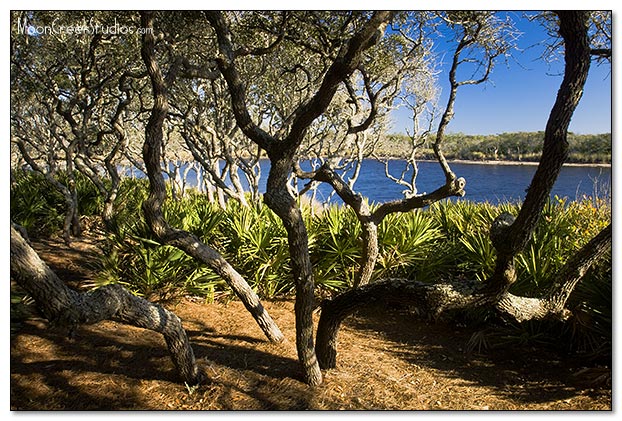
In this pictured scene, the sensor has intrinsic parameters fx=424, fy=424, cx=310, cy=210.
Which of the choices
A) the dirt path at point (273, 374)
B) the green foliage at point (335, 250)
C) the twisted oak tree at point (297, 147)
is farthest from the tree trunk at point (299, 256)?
the green foliage at point (335, 250)

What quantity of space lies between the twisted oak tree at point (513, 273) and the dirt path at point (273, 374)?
0.41 meters

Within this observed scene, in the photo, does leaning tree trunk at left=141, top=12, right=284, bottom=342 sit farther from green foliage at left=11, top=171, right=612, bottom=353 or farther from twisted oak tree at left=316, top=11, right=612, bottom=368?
green foliage at left=11, top=171, right=612, bottom=353

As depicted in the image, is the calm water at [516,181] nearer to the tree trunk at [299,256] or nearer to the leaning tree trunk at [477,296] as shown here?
the leaning tree trunk at [477,296]

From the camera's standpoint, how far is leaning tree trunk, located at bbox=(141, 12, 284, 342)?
2861 millimetres

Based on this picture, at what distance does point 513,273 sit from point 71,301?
2.17 m

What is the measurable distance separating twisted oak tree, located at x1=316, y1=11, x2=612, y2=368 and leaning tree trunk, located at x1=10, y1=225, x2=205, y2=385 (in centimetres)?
116

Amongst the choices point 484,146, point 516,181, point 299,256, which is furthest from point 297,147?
point 516,181

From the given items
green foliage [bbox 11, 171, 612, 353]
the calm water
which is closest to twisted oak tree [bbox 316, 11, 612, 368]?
green foliage [bbox 11, 171, 612, 353]

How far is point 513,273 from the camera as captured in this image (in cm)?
222

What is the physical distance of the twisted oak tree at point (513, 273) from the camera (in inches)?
72.8

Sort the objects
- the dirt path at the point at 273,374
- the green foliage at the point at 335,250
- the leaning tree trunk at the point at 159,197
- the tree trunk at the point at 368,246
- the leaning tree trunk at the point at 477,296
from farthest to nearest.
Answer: the green foliage at the point at 335,250 < the tree trunk at the point at 368,246 < the leaning tree trunk at the point at 159,197 < the dirt path at the point at 273,374 < the leaning tree trunk at the point at 477,296

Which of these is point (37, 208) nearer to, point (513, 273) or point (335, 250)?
point (335, 250)
